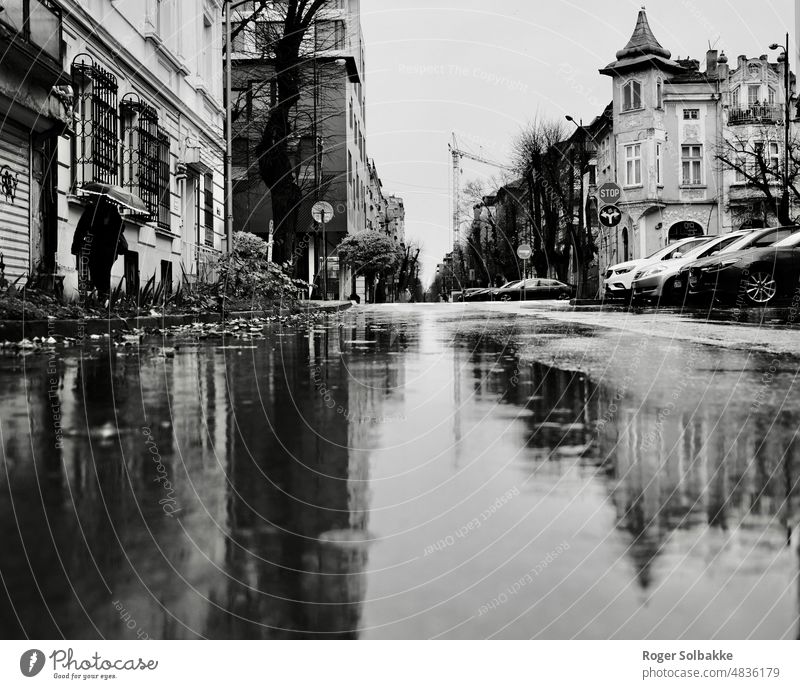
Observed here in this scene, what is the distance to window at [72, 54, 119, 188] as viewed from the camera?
14047mm

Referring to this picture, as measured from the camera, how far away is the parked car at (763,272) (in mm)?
15398

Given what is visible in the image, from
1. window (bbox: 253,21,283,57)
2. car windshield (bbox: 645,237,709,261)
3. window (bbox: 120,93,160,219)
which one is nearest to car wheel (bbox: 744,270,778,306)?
car windshield (bbox: 645,237,709,261)

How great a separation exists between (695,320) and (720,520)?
10417mm

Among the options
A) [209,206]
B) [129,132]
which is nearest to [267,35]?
[209,206]

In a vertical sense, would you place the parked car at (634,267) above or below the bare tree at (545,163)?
below

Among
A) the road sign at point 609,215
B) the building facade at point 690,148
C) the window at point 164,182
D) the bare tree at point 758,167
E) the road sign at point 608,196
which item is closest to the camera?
the window at point 164,182

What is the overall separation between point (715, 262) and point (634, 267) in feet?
21.0

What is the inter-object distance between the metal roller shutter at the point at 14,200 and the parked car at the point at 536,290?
3427cm

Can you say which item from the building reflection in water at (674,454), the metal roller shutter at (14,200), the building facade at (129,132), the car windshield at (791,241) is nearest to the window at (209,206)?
the building facade at (129,132)

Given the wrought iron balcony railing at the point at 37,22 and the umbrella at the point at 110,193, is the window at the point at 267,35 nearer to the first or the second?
the umbrella at the point at 110,193

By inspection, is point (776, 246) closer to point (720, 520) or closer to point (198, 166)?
point (198, 166)

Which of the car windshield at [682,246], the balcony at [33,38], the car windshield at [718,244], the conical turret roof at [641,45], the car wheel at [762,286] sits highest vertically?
the conical turret roof at [641,45]
